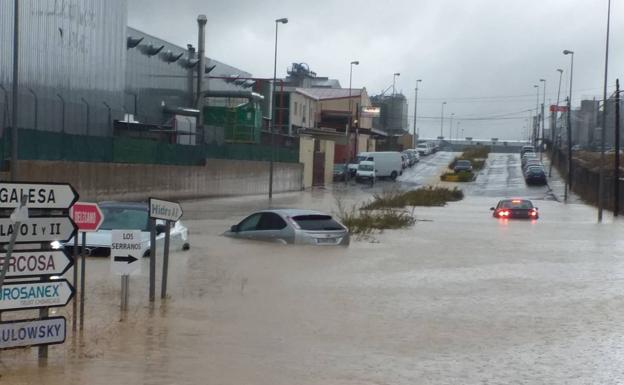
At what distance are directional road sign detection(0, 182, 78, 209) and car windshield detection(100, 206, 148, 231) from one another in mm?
11384

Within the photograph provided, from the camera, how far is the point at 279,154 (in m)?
76.7

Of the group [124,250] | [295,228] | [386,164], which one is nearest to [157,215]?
[124,250]

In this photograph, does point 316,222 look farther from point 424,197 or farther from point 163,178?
point 424,197

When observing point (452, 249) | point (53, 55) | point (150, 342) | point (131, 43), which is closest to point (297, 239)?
point (452, 249)

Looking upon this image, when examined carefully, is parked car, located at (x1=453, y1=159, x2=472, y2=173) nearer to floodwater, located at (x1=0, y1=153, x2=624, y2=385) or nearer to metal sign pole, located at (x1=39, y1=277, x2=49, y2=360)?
floodwater, located at (x1=0, y1=153, x2=624, y2=385)

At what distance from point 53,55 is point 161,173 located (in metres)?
9.74

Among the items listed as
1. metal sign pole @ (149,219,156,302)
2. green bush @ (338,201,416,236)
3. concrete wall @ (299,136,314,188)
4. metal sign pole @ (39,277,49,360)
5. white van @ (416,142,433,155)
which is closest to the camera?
metal sign pole @ (39,277,49,360)

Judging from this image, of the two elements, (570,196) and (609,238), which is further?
(570,196)

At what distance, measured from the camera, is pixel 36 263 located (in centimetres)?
1065

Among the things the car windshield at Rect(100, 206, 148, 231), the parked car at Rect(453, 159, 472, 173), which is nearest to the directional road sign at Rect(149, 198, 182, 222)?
the car windshield at Rect(100, 206, 148, 231)

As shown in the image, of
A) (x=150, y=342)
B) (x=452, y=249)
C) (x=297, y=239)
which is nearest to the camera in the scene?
(x=150, y=342)

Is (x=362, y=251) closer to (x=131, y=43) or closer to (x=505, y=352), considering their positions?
(x=505, y=352)

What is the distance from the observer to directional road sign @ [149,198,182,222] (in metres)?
15.1

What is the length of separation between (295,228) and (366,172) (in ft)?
199
